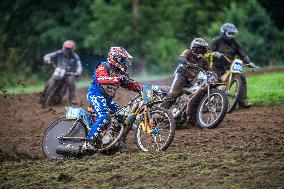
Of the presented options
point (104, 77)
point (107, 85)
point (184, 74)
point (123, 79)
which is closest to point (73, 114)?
point (107, 85)

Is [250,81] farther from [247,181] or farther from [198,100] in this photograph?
[247,181]

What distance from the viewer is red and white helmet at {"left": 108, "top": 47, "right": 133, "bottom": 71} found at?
460 inches

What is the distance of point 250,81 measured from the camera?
21844mm

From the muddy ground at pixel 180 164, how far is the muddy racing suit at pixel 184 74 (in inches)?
31.3

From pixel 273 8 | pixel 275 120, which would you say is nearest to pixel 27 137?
pixel 275 120

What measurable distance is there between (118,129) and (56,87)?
1107 cm

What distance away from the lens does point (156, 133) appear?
37.2 feet

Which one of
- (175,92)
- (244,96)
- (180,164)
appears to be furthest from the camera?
(244,96)

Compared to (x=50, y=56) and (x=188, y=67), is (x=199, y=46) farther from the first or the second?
(x=50, y=56)

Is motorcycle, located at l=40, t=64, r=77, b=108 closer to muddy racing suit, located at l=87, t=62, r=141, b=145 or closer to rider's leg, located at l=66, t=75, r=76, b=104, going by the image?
rider's leg, located at l=66, t=75, r=76, b=104

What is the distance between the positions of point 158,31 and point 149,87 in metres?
30.4

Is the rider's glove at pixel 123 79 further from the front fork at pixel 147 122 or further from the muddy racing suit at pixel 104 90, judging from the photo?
the front fork at pixel 147 122

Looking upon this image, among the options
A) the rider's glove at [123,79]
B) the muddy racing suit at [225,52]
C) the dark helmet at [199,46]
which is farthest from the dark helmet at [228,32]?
the rider's glove at [123,79]

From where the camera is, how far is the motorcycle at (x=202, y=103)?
1407 centimetres
